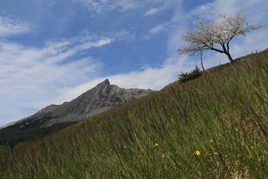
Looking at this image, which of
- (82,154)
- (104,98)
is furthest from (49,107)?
(82,154)

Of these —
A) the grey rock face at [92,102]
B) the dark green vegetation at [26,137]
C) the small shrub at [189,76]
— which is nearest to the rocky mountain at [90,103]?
the grey rock face at [92,102]

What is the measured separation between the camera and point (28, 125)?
62.6 m

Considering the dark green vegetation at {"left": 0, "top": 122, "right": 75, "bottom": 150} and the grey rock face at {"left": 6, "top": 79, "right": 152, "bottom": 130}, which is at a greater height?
the grey rock face at {"left": 6, "top": 79, "right": 152, "bottom": 130}

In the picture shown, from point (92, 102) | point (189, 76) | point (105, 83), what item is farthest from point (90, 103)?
point (189, 76)

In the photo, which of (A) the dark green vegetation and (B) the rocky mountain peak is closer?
(A) the dark green vegetation

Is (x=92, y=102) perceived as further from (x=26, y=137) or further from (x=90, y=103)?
(x=26, y=137)

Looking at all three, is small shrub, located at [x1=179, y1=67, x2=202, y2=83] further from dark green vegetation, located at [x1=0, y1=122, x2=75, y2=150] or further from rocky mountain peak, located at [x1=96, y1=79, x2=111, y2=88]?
rocky mountain peak, located at [x1=96, y1=79, x2=111, y2=88]

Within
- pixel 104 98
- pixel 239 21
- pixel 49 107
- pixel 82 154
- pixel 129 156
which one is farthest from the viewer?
pixel 49 107

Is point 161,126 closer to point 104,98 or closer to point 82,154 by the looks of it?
point 82,154

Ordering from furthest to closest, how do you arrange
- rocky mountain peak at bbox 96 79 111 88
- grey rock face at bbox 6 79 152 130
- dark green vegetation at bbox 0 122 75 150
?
rocky mountain peak at bbox 96 79 111 88 < grey rock face at bbox 6 79 152 130 < dark green vegetation at bbox 0 122 75 150

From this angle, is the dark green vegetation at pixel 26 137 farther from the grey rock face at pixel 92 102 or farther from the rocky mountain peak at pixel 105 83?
the rocky mountain peak at pixel 105 83

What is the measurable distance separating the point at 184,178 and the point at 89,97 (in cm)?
6368

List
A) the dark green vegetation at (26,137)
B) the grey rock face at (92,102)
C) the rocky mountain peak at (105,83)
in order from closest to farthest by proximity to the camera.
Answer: the dark green vegetation at (26,137)
the grey rock face at (92,102)
the rocky mountain peak at (105,83)

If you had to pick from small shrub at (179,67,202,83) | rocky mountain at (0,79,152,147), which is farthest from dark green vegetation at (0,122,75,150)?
rocky mountain at (0,79,152,147)
